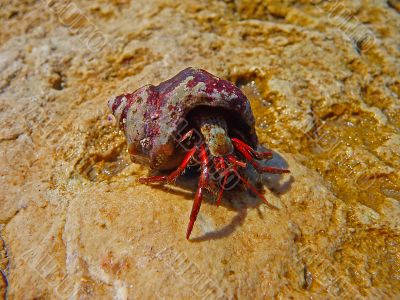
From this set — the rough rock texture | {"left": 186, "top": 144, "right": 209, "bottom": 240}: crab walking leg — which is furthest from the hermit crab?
the rough rock texture

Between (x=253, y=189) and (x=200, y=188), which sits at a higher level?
(x=200, y=188)

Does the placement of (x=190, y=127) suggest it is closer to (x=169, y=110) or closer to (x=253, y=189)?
(x=169, y=110)

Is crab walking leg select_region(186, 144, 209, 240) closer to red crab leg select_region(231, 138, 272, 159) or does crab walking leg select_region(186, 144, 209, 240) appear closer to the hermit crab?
the hermit crab

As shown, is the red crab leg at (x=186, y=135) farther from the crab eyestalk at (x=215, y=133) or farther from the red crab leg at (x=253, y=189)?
the red crab leg at (x=253, y=189)

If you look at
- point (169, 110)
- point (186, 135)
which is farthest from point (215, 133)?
point (169, 110)

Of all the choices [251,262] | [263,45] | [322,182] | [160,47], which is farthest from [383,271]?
[160,47]

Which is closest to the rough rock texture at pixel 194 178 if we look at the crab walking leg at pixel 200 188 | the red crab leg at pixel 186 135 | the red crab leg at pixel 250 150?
the crab walking leg at pixel 200 188
